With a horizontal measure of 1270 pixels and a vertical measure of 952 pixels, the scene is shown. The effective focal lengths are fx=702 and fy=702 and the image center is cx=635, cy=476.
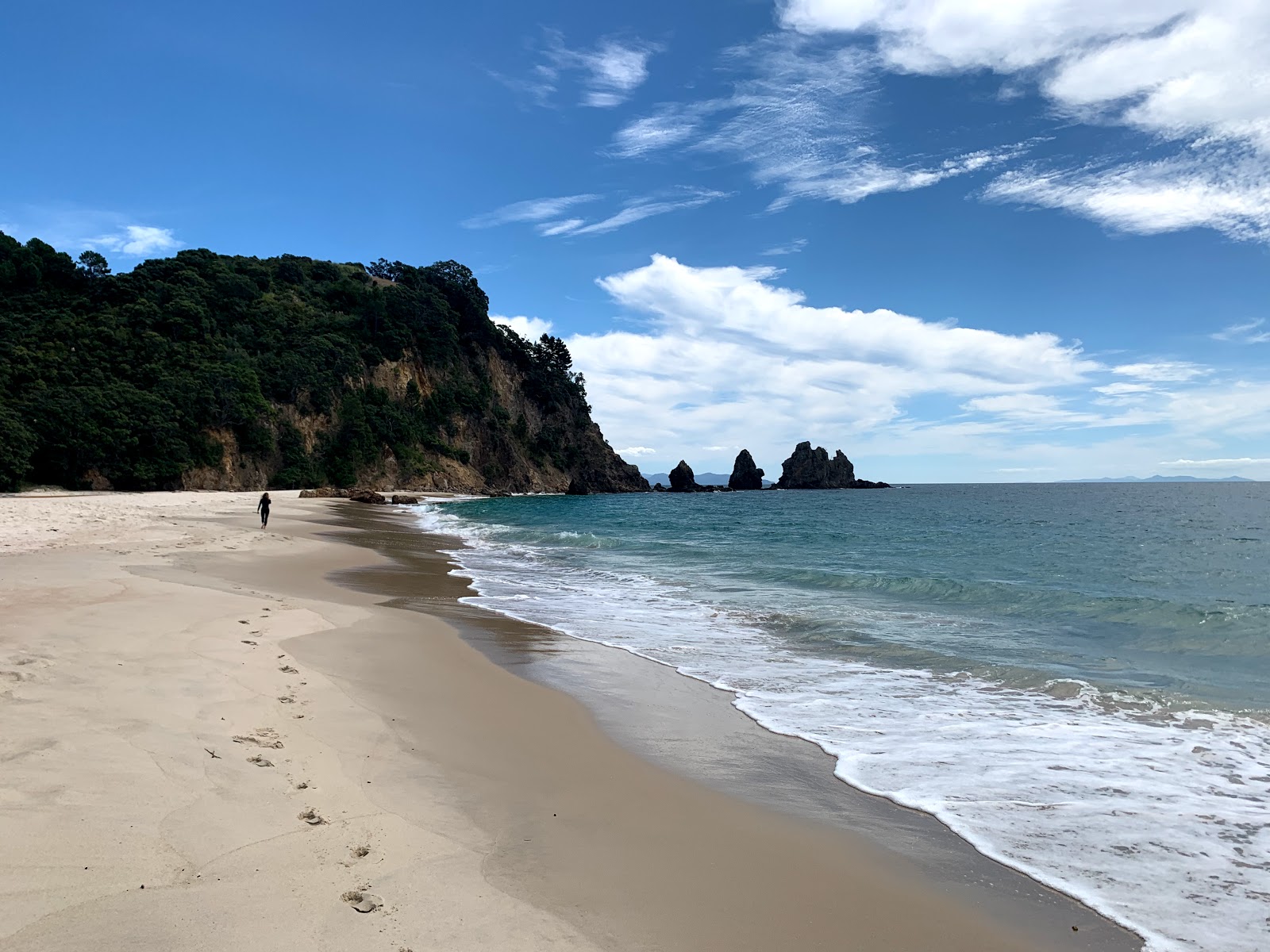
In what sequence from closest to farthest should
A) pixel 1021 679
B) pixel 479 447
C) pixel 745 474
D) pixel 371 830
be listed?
pixel 371 830, pixel 1021 679, pixel 479 447, pixel 745 474

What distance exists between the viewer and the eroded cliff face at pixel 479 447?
60406 mm

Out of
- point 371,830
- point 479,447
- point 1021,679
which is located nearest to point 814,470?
point 479,447

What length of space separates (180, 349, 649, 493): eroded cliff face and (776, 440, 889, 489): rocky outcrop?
1783 inches

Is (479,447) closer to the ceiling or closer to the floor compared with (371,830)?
closer to the ceiling

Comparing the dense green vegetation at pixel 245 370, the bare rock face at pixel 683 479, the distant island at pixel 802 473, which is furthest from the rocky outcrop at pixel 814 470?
the dense green vegetation at pixel 245 370

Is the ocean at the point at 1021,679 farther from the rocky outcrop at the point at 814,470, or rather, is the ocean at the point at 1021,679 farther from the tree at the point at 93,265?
the rocky outcrop at the point at 814,470

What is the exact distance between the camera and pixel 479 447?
86500 mm

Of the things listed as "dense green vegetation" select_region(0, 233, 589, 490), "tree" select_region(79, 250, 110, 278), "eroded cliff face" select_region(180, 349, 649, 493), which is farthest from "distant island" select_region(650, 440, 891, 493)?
"tree" select_region(79, 250, 110, 278)

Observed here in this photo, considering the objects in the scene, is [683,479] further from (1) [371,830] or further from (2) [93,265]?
(1) [371,830]

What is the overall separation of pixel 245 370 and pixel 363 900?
66590 mm

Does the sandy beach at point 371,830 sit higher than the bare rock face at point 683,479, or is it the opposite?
the bare rock face at point 683,479

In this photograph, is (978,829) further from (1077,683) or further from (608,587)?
(608,587)

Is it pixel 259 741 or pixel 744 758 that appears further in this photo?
pixel 744 758

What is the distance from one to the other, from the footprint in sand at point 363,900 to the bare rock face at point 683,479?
122216 millimetres
